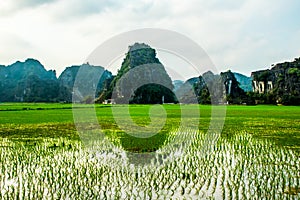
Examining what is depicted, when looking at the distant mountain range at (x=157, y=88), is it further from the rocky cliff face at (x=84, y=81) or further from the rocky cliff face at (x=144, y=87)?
the rocky cliff face at (x=84, y=81)

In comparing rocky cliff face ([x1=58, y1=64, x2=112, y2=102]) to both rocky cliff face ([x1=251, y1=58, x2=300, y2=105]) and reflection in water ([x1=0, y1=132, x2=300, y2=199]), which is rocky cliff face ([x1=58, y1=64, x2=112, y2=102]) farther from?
reflection in water ([x1=0, y1=132, x2=300, y2=199])

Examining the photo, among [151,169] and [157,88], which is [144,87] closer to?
→ [157,88]

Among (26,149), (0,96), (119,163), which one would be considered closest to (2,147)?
(26,149)

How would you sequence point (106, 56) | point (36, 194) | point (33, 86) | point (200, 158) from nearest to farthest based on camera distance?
point (36, 194) → point (200, 158) → point (106, 56) → point (33, 86)

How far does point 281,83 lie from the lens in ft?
134

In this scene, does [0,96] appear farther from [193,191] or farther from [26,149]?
[193,191]

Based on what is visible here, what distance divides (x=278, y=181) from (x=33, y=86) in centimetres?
4513

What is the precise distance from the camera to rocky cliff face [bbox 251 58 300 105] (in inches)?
1492

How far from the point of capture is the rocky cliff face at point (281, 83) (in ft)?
124

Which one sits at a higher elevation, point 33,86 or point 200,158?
point 33,86

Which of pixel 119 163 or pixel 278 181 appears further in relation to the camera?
pixel 119 163

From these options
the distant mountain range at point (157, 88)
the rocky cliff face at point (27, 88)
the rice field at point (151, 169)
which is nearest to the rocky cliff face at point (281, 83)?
the distant mountain range at point (157, 88)

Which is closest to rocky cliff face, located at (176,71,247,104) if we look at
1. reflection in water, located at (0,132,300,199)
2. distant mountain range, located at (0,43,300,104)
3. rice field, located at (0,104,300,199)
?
distant mountain range, located at (0,43,300,104)

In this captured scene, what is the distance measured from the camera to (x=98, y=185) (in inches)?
161
